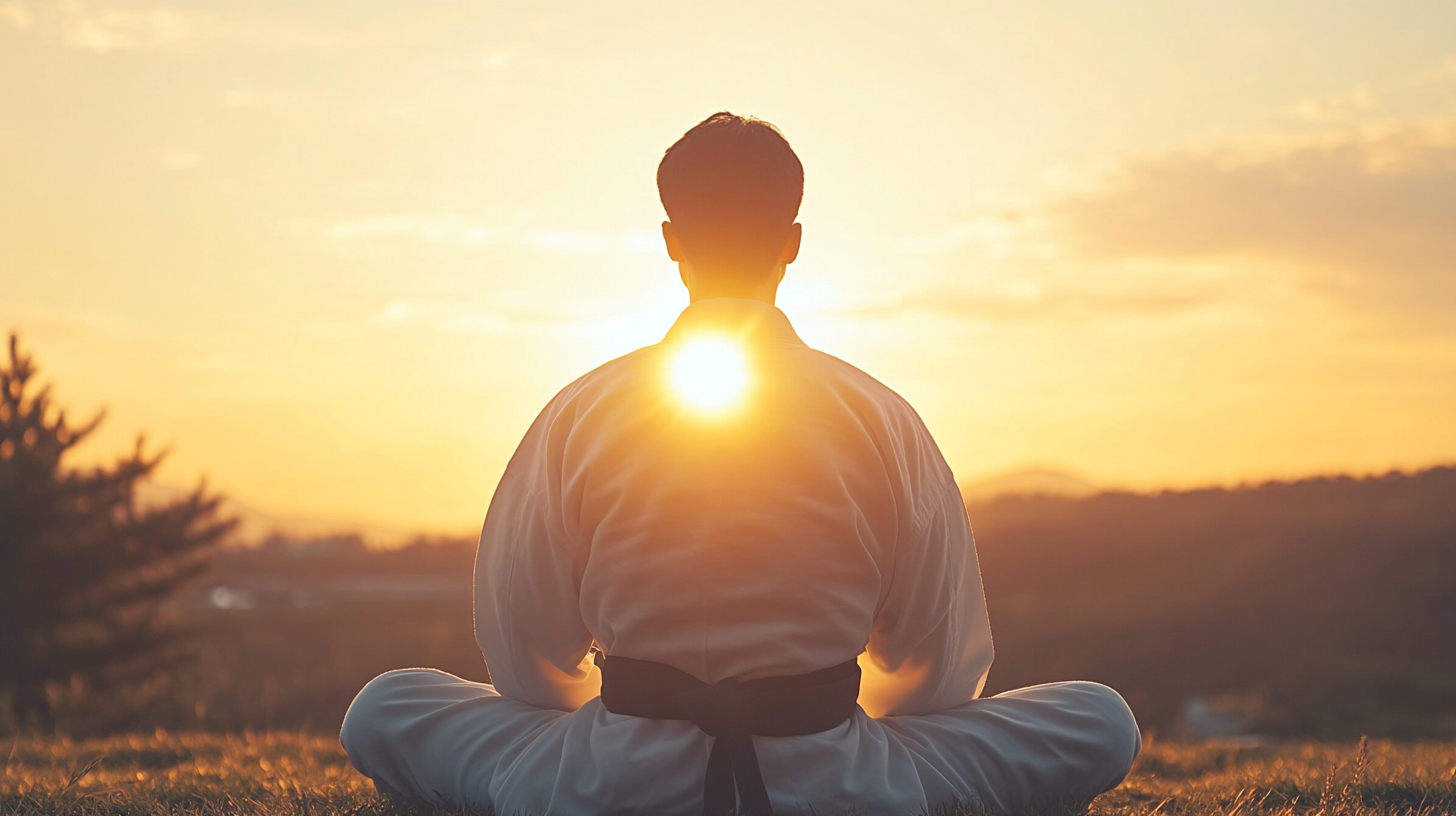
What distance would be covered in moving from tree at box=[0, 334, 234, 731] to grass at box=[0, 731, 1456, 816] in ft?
50.0

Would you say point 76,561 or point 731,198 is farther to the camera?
point 76,561

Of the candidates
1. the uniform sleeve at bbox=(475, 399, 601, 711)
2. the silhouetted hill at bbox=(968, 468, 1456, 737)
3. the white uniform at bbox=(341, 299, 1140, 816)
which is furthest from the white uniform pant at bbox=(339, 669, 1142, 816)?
the silhouetted hill at bbox=(968, 468, 1456, 737)

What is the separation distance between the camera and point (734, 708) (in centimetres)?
242

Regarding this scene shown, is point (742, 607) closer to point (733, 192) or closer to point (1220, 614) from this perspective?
point (733, 192)

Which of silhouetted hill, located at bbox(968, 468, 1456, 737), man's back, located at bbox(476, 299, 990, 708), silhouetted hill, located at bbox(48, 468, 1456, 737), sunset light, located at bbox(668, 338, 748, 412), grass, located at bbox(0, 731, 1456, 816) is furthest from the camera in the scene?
silhouetted hill, located at bbox(968, 468, 1456, 737)

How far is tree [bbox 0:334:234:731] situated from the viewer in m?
19.1

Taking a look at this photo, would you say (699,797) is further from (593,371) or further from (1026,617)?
(1026,617)

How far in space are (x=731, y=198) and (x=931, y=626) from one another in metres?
1.07

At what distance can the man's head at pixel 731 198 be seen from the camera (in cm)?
269

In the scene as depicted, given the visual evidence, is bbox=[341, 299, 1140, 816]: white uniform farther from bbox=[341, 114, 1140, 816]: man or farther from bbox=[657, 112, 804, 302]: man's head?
bbox=[657, 112, 804, 302]: man's head

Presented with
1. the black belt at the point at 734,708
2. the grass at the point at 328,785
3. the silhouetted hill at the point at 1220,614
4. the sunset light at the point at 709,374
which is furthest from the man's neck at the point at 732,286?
the silhouetted hill at the point at 1220,614

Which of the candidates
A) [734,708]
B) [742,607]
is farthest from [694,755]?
[742,607]

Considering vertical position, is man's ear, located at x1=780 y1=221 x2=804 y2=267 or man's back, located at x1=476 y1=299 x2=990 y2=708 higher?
man's ear, located at x1=780 y1=221 x2=804 y2=267

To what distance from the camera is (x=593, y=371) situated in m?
2.77
